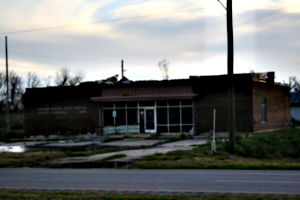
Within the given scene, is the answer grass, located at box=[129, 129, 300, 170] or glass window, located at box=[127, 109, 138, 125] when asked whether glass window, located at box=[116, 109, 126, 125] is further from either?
grass, located at box=[129, 129, 300, 170]

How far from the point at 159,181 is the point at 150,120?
25784 mm

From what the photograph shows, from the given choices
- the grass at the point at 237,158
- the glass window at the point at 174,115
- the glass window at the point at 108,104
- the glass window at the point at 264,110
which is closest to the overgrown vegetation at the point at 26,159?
the grass at the point at 237,158

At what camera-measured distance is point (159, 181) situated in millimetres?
13602

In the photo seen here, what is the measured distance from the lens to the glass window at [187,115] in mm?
37688

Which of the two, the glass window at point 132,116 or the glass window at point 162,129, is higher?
the glass window at point 132,116

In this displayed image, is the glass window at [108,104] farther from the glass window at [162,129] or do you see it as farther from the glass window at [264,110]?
the glass window at [264,110]

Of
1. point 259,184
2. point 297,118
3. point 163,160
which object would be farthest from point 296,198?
point 297,118

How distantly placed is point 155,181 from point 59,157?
433 inches

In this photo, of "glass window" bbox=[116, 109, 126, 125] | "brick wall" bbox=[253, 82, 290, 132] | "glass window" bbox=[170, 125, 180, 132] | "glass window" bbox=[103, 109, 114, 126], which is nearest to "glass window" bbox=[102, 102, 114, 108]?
"glass window" bbox=[103, 109, 114, 126]

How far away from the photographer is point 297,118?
6438 cm

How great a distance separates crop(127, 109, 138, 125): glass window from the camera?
39806 millimetres

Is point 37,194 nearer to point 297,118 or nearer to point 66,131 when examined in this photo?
point 66,131

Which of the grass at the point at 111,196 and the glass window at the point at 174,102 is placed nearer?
the grass at the point at 111,196

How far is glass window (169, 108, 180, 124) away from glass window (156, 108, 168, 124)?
437 millimetres
